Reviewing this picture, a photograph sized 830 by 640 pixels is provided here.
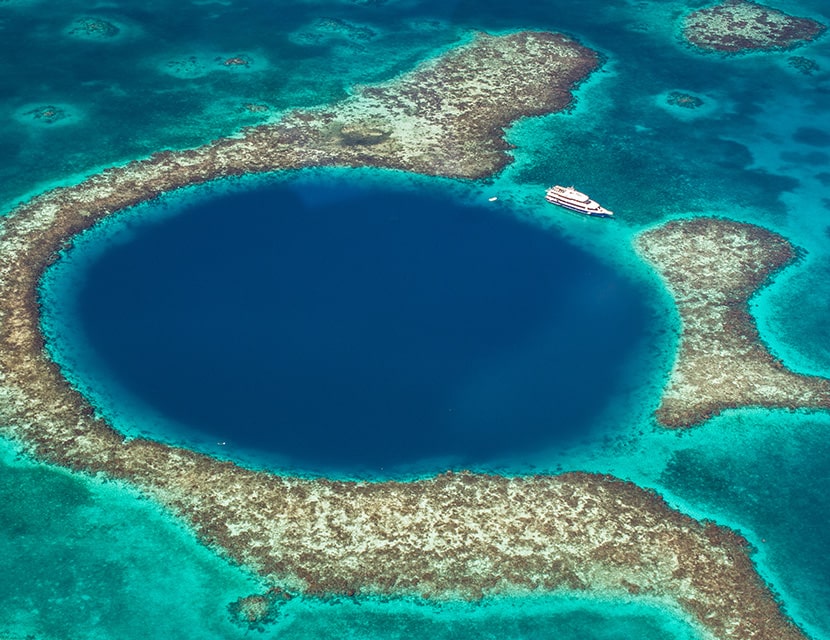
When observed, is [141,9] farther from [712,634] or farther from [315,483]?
[712,634]

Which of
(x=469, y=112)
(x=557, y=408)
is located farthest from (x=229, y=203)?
(x=557, y=408)

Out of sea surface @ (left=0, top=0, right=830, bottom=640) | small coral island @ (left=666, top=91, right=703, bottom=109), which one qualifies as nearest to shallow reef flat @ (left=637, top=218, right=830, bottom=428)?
sea surface @ (left=0, top=0, right=830, bottom=640)

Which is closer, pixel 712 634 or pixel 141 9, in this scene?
pixel 712 634

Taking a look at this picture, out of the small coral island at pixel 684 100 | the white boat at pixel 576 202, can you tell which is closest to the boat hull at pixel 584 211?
the white boat at pixel 576 202

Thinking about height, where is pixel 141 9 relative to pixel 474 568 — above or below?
above

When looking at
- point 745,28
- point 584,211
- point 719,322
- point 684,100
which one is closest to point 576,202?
point 584,211

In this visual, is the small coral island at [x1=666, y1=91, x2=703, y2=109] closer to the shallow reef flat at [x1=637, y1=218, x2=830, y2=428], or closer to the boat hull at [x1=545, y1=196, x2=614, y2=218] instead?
the shallow reef flat at [x1=637, y1=218, x2=830, y2=428]

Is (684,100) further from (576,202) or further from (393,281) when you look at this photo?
(393,281)
